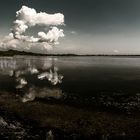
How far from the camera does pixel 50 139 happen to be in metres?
21.4

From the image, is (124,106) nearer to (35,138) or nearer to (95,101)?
(95,101)

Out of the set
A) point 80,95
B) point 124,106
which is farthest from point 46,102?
point 124,106

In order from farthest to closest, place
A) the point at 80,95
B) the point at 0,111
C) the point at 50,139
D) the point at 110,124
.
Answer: the point at 80,95, the point at 0,111, the point at 110,124, the point at 50,139

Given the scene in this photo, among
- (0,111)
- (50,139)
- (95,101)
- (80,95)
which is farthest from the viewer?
(80,95)

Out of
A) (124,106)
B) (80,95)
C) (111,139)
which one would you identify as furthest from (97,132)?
(80,95)

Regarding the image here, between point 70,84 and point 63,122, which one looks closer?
point 63,122

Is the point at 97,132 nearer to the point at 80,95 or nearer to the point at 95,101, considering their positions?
the point at 95,101

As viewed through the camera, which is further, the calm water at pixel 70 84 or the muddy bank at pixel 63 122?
the calm water at pixel 70 84

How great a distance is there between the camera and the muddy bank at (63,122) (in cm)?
2278

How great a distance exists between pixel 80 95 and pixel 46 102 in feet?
28.7

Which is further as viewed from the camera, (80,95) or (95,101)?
(80,95)

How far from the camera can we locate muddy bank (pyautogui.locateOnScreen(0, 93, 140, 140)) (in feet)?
74.7

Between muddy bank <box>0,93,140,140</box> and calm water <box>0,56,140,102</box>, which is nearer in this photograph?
muddy bank <box>0,93,140,140</box>

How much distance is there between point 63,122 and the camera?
26578 mm
